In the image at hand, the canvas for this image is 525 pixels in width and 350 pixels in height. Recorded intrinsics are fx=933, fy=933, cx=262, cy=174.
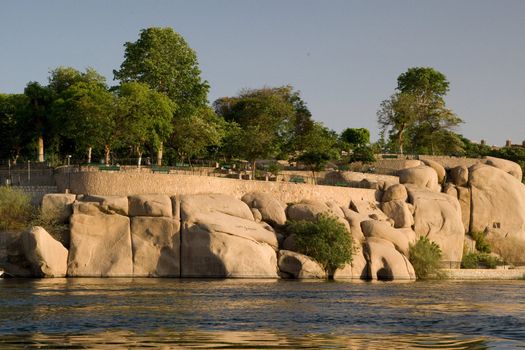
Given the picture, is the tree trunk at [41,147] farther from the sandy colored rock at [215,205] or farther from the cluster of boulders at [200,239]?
the sandy colored rock at [215,205]

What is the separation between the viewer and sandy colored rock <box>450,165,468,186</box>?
303 ft

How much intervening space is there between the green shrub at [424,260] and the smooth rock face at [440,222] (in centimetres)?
601

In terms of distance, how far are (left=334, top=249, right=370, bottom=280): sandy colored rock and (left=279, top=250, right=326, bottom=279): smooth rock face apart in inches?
63.4

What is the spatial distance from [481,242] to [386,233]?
2059 cm

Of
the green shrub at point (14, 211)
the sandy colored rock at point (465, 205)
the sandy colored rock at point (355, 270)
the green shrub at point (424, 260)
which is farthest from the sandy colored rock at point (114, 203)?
the sandy colored rock at point (465, 205)

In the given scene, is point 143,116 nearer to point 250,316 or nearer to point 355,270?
point 355,270

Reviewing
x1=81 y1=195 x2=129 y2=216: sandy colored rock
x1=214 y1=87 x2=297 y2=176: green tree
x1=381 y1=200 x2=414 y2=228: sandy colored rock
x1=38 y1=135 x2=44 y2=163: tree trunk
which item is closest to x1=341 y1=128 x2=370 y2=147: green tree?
x1=214 y1=87 x2=297 y2=176: green tree

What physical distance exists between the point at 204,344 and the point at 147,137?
57.5 meters

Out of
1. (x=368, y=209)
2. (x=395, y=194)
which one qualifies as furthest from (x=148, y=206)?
(x=395, y=194)

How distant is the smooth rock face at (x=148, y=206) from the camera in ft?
215

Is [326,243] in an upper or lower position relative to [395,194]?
lower

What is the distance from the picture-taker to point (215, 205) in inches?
2717

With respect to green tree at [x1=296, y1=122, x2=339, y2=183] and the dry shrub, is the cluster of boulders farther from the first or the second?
the dry shrub

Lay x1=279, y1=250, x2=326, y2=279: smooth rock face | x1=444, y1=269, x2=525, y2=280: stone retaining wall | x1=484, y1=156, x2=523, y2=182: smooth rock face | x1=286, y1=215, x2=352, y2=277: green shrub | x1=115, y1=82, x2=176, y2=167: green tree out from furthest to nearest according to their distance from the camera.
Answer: x1=484, y1=156, x2=523, y2=182: smooth rock face → x1=115, y1=82, x2=176, y2=167: green tree → x1=444, y1=269, x2=525, y2=280: stone retaining wall → x1=286, y1=215, x2=352, y2=277: green shrub → x1=279, y1=250, x2=326, y2=279: smooth rock face
